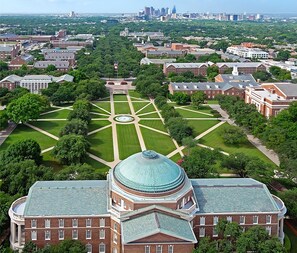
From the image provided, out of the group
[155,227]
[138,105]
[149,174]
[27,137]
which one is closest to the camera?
[155,227]

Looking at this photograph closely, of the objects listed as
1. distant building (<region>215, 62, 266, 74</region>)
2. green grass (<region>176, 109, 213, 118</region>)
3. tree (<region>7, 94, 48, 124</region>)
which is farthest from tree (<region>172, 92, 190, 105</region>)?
distant building (<region>215, 62, 266, 74</region>)

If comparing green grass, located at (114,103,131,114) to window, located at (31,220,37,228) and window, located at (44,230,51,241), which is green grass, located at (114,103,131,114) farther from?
window, located at (31,220,37,228)

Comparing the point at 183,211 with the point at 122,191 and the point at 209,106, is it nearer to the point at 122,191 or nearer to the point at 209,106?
the point at 122,191

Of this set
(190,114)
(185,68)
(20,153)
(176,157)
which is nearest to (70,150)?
(20,153)

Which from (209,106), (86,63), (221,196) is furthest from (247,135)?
(86,63)

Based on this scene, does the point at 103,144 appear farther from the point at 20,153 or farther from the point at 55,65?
the point at 55,65

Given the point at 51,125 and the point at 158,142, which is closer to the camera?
the point at 158,142
